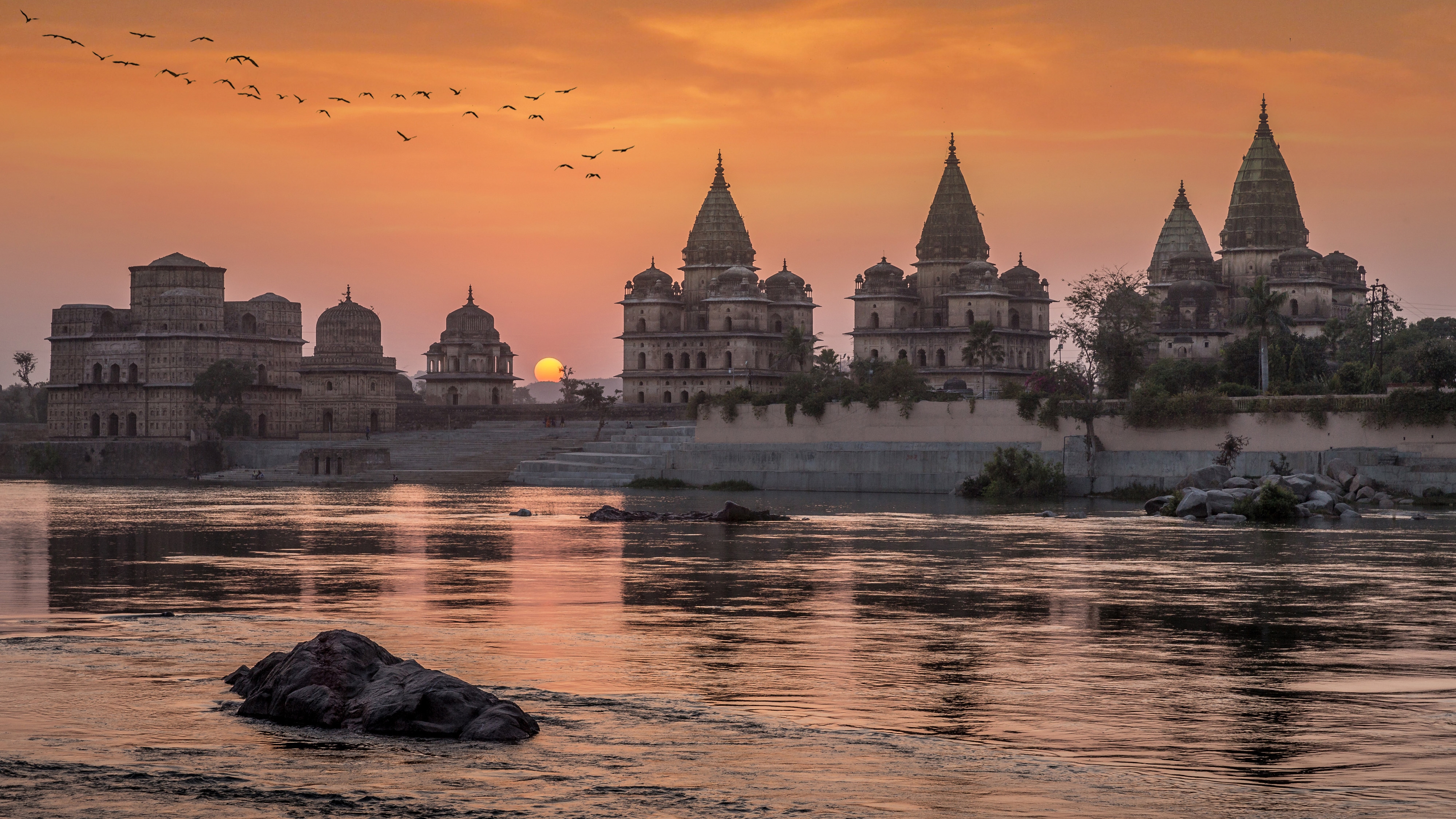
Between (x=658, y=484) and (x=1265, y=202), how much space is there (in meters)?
49.6

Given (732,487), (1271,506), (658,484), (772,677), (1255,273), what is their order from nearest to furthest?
(772,677) < (1271,506) < (732,487) < (658,484) < (1255,273)

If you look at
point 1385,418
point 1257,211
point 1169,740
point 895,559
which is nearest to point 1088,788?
point 1169,740

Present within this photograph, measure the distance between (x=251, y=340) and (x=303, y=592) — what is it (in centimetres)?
9054

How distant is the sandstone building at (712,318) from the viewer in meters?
119

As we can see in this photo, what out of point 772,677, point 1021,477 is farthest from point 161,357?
point 772,677

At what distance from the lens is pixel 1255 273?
104062 millimetres

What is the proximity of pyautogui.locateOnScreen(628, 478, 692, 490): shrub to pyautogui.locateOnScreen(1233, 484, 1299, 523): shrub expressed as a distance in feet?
103

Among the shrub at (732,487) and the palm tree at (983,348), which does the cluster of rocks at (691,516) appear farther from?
the palm tree at (983,348)

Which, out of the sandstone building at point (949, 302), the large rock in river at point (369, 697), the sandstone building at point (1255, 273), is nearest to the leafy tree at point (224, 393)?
the sandstone building at point (949, 302)

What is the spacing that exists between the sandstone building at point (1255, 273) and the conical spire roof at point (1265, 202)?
4 centimetres

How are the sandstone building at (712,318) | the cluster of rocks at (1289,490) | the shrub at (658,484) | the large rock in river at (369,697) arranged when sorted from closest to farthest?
the large rock in river at (369,697)
the cluster of rocks at (1289,490)
the shrub at (658,484)
the sandstone building at (712,318)

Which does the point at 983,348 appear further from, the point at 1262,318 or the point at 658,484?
the point at 1262,318

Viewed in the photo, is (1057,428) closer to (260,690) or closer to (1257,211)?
(1257,211)

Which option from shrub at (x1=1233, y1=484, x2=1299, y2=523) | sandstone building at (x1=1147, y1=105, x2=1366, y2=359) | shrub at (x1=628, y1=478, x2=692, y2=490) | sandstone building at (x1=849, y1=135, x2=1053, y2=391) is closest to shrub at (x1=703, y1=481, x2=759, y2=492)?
shrub at (x1=628, y1=478, x2=692, y2=490)
